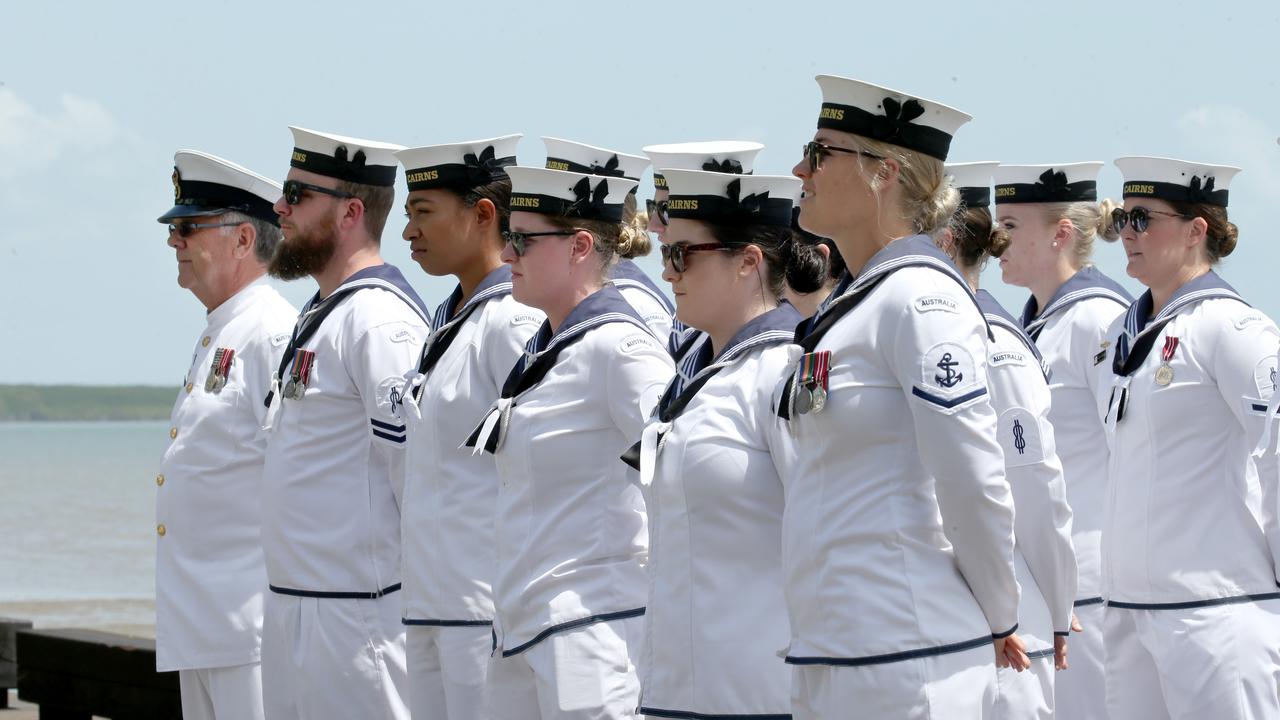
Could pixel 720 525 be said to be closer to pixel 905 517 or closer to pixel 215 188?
pixel 905 517

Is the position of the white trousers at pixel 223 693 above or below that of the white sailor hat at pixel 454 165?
below

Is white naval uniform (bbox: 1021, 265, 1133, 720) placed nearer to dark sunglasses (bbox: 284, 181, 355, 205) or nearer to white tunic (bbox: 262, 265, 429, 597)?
white tunic (bbox: 262, 265, 429, 597)

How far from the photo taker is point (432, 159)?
5734 mm

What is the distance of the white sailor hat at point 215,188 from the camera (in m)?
6.80

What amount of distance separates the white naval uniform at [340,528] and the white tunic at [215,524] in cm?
41

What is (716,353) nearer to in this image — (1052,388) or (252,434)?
(252,434)

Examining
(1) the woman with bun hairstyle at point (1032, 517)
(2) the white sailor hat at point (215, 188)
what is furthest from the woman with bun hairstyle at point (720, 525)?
(2) the white sailor hat at point (215, 188)

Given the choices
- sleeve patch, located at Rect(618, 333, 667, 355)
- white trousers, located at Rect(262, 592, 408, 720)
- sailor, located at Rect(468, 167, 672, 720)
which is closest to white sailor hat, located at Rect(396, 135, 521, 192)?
sailor, located at Rect(468, 167, 672, 720)

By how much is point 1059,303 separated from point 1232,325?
120 centimetres

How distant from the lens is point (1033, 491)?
4527 mm

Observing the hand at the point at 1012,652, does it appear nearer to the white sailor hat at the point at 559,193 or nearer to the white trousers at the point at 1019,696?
the white trousers at the point at 1019,696

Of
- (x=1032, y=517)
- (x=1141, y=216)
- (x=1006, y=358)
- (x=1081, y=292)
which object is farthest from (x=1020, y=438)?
(x=1081, y=292)

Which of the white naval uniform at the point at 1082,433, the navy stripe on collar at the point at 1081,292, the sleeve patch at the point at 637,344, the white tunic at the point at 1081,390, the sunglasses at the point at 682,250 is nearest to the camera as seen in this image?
the sunglasses at the point at 682,250

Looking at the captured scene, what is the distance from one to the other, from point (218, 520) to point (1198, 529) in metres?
3.33
